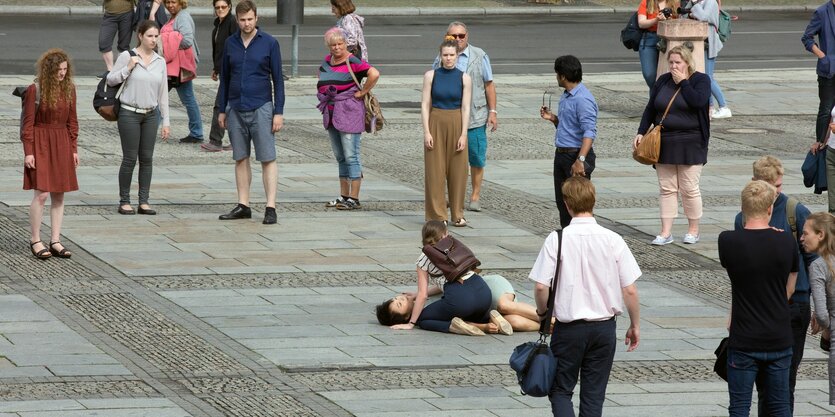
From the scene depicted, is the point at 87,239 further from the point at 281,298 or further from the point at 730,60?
the point at 730,60

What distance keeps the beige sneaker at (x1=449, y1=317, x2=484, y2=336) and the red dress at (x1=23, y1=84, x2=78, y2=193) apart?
3.64m

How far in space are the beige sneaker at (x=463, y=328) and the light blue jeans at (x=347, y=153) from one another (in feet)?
14.6

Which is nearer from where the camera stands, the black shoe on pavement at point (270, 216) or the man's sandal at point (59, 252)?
the man's sandal at point (59, 252)

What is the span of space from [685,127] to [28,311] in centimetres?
546

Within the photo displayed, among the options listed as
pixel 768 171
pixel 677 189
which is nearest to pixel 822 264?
pixel 768 171

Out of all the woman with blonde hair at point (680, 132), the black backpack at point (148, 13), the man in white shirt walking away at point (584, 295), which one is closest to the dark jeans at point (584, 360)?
the man in white shirt walking away at point (584, 295)

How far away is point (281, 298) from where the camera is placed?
36.3ft

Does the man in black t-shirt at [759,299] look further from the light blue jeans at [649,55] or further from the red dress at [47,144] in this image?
the light blue jeans at [649,55]

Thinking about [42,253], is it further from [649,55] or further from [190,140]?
[649,55]

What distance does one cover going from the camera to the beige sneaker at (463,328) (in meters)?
10.2

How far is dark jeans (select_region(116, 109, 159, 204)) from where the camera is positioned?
1402 cm

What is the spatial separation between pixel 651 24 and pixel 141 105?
859 centimetres

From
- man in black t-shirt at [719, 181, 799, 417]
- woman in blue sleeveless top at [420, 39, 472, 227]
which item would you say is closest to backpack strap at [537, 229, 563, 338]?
man in black t-shirt at [719, 181, 799, 417]

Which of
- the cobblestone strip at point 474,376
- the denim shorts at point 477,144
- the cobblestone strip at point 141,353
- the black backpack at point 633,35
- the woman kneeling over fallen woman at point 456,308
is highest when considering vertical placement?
the black backpack at point 633,35
